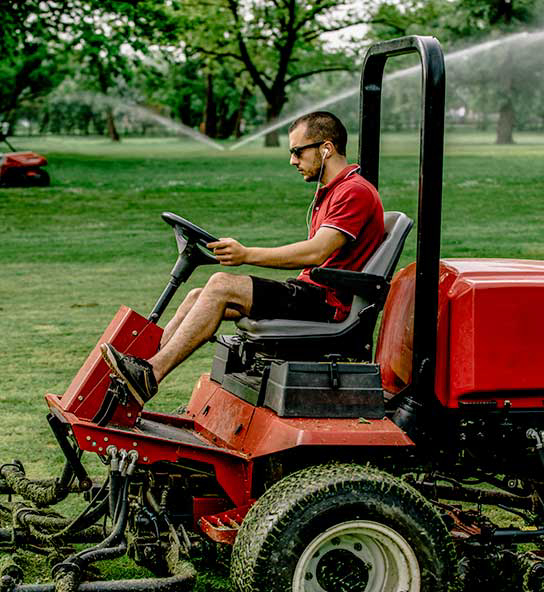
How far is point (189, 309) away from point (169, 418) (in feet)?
1.91

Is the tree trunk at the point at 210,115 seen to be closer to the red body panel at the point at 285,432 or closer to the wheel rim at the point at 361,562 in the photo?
the red body panel at the point at 285,432

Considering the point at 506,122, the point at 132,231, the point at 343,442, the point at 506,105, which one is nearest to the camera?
the point at 343,442

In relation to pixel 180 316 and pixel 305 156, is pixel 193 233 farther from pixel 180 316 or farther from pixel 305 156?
pixel 305 156

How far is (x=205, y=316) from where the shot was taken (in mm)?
4473

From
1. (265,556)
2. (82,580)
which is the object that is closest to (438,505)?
(265,556)

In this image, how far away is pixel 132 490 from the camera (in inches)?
194

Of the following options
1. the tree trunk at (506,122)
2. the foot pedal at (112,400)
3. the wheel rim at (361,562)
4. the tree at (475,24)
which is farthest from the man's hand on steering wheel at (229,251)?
the tree trunk at (506,122)

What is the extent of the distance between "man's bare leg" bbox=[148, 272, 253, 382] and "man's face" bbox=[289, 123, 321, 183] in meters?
0.64

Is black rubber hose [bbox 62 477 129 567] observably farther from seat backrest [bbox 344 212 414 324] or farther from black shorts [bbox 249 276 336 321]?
seat backrest [bbox 344 212 414 324]

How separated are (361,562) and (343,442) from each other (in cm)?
45

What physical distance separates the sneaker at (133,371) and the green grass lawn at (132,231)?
2076 millimetres

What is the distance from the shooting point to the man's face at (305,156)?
4805 millimetres

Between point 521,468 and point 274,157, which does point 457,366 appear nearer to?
point 521,468

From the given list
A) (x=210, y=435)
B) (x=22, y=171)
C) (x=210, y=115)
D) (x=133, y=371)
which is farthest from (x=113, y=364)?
(x=210, y=115)
